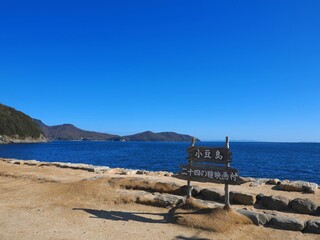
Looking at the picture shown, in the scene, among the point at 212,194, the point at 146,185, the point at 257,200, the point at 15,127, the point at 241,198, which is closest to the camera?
the point at 241,198

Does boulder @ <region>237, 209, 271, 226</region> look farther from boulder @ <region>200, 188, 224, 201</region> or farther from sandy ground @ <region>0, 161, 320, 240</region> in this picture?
boulder @ <region>200, 188, 224, 201</region>

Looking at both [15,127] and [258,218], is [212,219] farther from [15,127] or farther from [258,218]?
[15,127]

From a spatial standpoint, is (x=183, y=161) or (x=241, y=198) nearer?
(x=241, y=198)

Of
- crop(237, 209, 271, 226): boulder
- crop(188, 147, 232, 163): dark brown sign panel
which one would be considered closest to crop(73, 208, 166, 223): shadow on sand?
crop(188, 147, 232, 163): dark brown sign panel

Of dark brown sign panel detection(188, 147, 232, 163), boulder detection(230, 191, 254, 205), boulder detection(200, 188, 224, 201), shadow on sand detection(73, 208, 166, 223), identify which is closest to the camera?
shadow on sand detection(73, 208, 166, 223)

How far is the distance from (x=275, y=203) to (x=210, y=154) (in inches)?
134

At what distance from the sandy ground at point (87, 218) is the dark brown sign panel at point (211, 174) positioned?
177 cm

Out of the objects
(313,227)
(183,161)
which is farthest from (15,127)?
(313,227)

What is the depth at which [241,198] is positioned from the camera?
43.8ft

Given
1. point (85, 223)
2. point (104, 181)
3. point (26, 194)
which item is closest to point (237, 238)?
point (85, 223)

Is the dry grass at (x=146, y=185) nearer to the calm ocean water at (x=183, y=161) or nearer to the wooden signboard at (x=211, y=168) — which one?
the wooden signboard at (x=211, y=168)

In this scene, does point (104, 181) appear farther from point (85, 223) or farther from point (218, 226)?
point (218, 226)

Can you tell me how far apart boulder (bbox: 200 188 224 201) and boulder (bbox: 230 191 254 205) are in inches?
20.0

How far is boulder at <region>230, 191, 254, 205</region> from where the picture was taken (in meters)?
13.2
